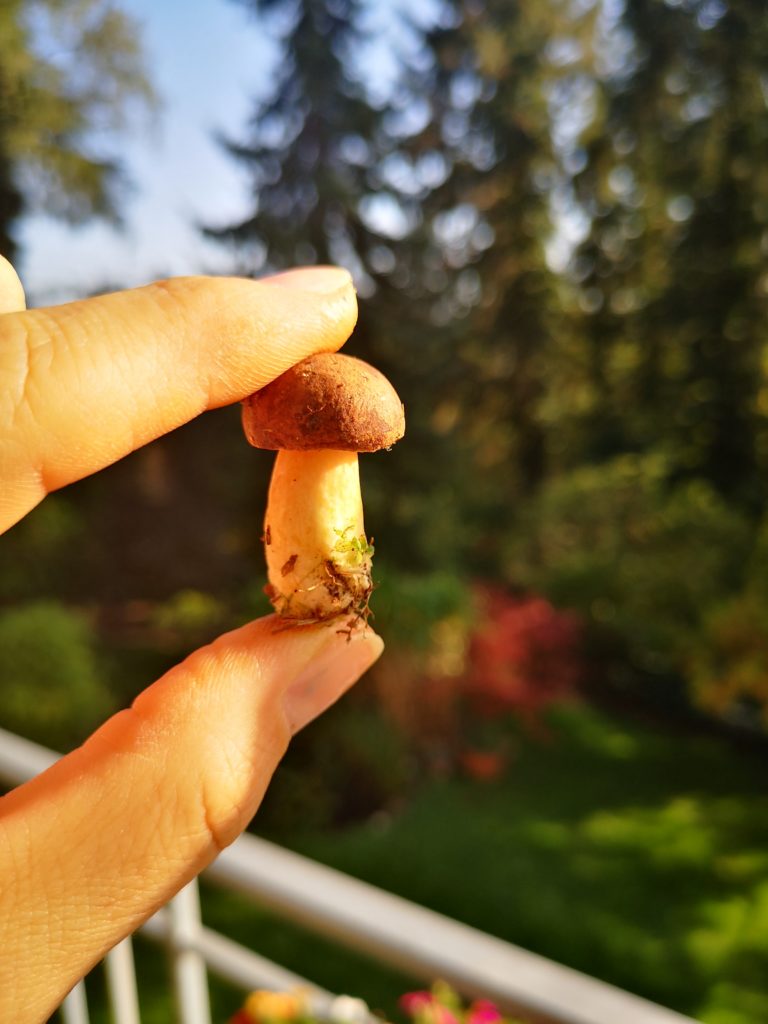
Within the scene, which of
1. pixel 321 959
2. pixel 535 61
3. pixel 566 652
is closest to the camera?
pixel 321 959

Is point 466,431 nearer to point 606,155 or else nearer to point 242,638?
point 606,155

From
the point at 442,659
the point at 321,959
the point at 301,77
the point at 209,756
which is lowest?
the point at 321,959

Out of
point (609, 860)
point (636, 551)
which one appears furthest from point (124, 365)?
point (636, 551)

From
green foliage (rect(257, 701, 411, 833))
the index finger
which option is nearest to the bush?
green foliage (rect(257, 701, 411, 833))

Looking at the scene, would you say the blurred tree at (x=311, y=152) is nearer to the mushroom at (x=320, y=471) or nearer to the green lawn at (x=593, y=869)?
the green lawn at (x=593, y=869)

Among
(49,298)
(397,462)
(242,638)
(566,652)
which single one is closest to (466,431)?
(397,462)

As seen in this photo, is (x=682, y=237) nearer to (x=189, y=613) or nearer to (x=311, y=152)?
(x=311, y=152)
